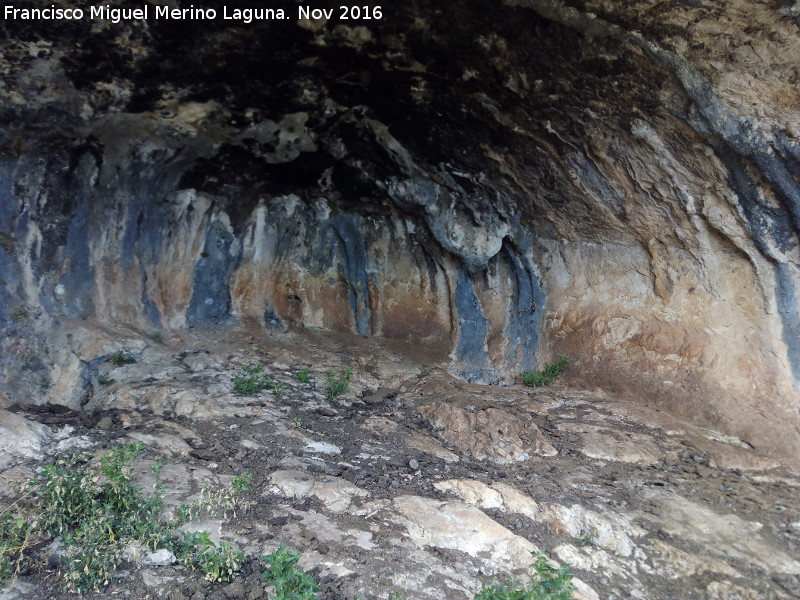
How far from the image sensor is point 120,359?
6.34 m

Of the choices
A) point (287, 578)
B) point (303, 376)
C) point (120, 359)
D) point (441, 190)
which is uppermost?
point (441, 190)

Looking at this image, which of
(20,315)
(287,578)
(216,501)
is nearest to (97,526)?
(216,501)

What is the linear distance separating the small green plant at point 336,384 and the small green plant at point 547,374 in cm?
202

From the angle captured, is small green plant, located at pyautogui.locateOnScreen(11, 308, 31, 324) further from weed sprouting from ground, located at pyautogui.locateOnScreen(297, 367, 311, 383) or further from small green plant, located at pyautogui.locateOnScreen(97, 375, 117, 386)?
weed sprouting from ground, located at pyautogui.locateOnScreen(297, 367, 311, 383)

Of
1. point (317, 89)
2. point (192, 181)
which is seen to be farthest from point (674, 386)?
point (192, 181)

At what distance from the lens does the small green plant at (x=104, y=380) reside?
6.02 m

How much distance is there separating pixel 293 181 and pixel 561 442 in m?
4.70

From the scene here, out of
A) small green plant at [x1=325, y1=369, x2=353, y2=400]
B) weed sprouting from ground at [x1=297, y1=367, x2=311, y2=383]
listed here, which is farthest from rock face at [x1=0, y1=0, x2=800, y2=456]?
weed sprouting from ground at [x1=297, y1=367, x2=311, y2=383]

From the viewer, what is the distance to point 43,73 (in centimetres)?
561

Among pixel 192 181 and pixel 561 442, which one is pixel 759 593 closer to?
pixel 561 442

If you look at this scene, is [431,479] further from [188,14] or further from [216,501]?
[188,14]

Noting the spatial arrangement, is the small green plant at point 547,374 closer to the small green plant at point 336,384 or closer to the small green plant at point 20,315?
the small green plant at point 336,384

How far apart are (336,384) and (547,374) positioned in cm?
239

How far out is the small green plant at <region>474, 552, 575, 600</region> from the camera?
2.80 meters
